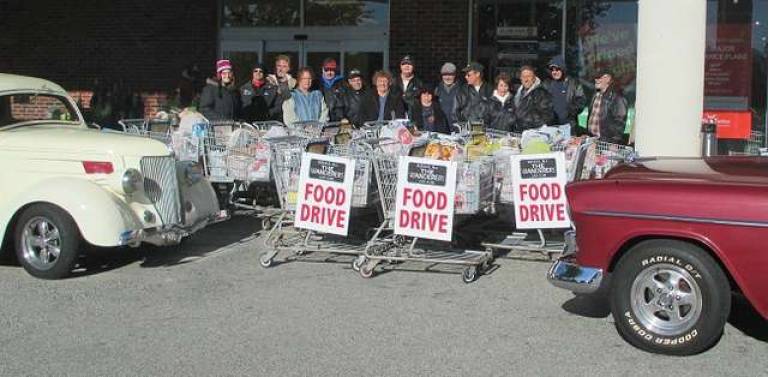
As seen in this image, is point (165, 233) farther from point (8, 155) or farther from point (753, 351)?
point (753, 351)

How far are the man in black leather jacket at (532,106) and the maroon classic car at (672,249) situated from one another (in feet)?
14.3

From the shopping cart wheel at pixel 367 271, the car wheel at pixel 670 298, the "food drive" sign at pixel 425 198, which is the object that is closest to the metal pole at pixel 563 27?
the "food drive" sign at pixel 425 198

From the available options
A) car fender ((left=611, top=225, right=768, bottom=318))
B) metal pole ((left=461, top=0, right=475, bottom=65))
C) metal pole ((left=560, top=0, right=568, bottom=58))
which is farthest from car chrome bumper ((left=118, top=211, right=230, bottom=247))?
metal pole ((left=560, top=0, right=568, bottom=58))

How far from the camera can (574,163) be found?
26.3 ft

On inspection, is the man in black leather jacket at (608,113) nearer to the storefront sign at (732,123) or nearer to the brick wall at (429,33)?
the storefront sign at (732,123)

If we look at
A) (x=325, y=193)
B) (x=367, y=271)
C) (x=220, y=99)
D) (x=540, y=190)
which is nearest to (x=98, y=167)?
(x=325, y=193)

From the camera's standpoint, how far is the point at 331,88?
11.8 m

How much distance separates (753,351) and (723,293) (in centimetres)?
66

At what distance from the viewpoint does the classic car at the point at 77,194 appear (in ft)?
25.0

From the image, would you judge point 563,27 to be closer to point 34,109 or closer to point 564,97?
point 564,97

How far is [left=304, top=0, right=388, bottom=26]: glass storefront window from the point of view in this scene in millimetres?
15422

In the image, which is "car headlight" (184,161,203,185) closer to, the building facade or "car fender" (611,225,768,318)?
"car fender" (611,225,768,318)

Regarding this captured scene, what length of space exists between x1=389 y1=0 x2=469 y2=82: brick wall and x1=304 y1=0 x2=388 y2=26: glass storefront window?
1.80ft

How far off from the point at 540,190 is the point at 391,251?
59.5 inches
